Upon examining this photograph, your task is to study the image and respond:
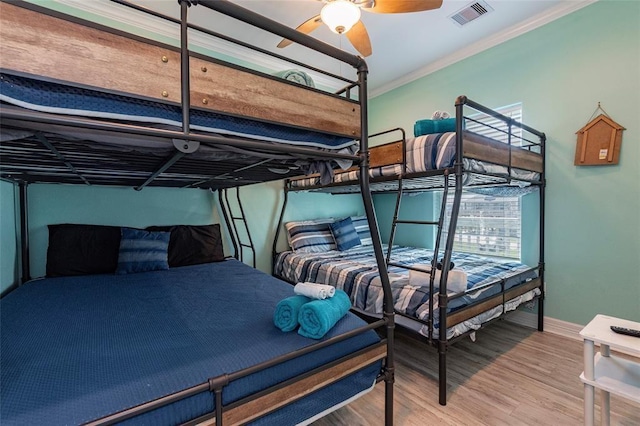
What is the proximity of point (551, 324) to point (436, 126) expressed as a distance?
2.17 metres

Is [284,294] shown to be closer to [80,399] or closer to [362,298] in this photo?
[362,298]

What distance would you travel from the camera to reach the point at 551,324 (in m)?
2.58

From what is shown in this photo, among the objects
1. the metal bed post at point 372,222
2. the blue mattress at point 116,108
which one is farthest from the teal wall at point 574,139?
the blue mattress at point 116,108

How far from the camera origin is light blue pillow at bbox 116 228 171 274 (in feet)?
7.45

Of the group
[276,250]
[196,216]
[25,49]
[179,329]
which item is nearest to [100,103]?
[25,49]

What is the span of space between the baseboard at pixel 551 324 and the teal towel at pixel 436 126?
1801mm

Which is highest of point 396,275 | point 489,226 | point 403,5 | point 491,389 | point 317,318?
point 403,5

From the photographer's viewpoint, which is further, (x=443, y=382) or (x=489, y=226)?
(x=489, y=226)

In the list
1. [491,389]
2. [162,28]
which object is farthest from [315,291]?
[162,28]

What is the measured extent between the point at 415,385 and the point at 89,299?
208 cm

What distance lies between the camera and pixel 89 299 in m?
1.66

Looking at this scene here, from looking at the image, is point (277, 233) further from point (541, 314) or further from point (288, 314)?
point (541, 314)

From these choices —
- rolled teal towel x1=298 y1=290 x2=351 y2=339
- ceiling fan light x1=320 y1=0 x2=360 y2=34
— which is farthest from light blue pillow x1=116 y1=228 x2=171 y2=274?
ceiling fan light x1=320 y1=0 x2=360 y2=34

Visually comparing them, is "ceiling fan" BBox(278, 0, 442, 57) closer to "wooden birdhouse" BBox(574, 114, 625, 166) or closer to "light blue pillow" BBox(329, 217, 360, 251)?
"wooden birdhouse" BBox(574, 114, 625, 166)
